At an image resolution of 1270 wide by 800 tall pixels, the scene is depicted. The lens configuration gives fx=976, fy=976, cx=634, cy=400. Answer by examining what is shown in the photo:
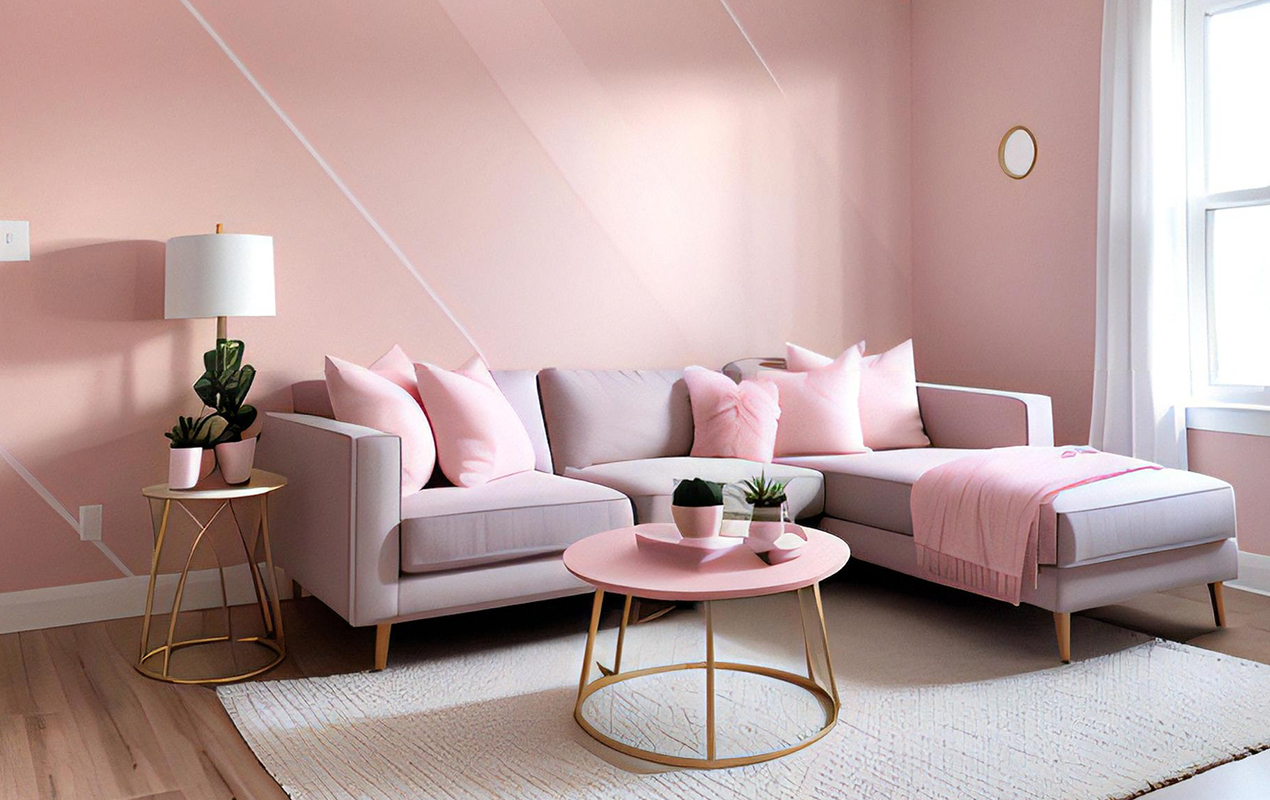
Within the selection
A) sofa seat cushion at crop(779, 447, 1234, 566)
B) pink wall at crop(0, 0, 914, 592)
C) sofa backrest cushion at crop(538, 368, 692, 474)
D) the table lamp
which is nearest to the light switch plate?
pink wall at crop(0, 0, 914, 592)

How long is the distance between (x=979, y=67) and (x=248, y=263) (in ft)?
11.5

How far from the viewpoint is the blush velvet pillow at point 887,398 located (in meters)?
4.03

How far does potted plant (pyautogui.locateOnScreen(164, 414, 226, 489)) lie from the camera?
9.18ft

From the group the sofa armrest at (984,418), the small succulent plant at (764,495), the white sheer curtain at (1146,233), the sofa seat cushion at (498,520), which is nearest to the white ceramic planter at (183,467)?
the sofa seat cushion at (498,520)

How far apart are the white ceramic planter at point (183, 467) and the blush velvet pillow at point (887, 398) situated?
2.41m

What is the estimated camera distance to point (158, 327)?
11.1 ft

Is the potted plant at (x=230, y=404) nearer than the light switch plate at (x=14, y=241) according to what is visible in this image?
Yes

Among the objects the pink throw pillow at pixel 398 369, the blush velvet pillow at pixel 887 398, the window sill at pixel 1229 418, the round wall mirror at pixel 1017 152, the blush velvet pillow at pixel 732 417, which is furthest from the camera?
the round wall mirror at pixel 1017 152

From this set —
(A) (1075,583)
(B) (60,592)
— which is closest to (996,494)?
(A) (1075,583)

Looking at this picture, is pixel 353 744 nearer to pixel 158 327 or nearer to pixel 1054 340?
pixel 158 327

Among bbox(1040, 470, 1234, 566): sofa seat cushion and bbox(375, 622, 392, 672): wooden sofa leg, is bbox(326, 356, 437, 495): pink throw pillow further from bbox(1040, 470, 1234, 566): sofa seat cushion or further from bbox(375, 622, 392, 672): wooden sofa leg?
bbox(1040, 470, 1234, 566): sofa seat cushion

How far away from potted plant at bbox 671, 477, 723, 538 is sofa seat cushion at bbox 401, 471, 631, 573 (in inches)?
26.1

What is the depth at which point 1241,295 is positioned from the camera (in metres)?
3.83

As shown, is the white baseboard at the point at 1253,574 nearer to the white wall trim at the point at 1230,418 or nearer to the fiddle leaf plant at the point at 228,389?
the white wall trim at the point at 1230,418
